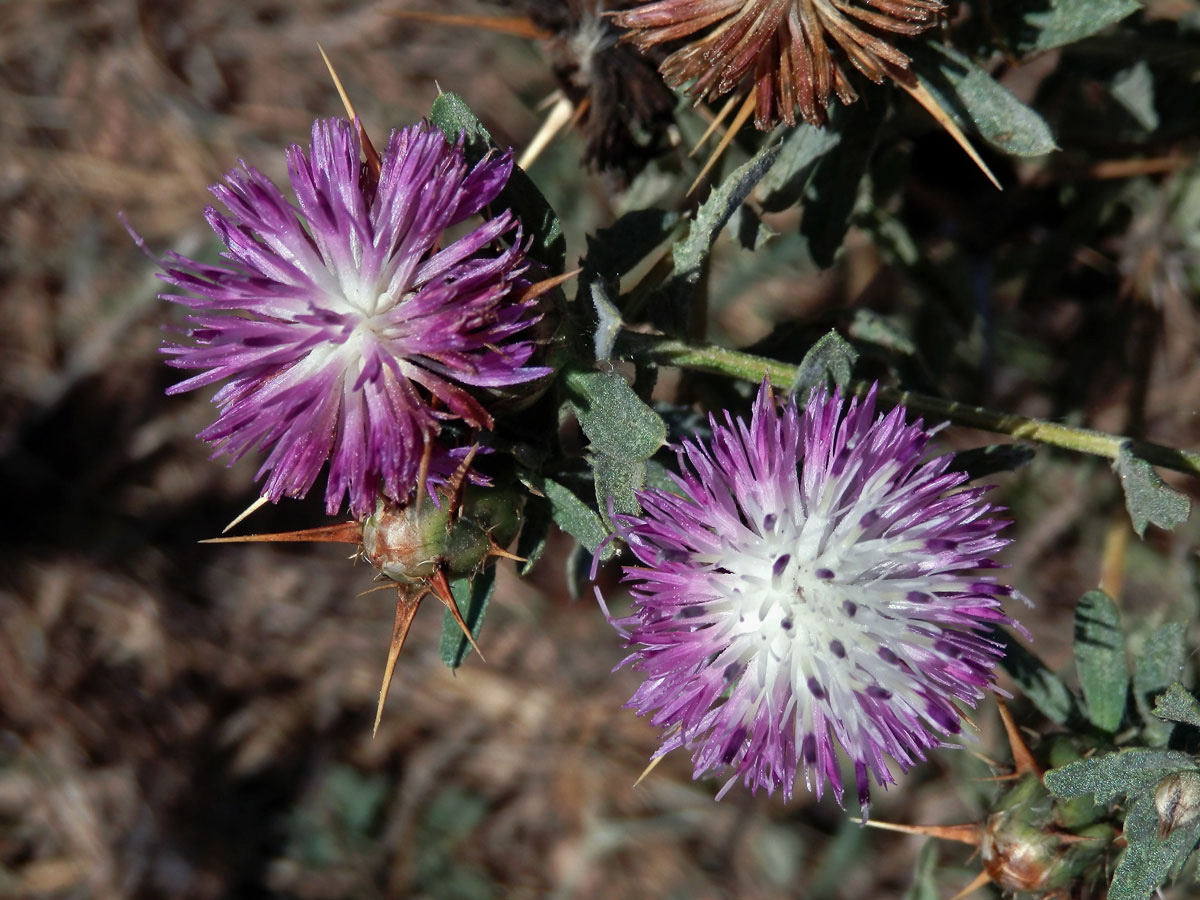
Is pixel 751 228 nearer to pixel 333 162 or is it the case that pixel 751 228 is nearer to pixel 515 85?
pixel 333 162

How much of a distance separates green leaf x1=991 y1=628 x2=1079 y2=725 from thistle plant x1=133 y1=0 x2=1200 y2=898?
0.22 meters

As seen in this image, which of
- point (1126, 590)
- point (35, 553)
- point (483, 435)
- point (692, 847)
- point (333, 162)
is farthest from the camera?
point (35, 553)

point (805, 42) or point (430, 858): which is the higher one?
point (805, 42)

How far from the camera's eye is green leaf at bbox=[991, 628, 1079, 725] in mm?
2531

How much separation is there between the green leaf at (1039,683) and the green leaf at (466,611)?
1234mm

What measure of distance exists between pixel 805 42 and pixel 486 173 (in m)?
0.68

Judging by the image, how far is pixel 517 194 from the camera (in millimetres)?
2217

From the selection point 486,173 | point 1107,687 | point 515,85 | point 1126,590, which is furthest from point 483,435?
point 515,85

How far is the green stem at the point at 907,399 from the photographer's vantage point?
2223 millimetres

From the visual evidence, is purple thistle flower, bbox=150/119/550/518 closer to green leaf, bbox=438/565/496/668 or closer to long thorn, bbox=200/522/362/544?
long thorn, bbox=200/522/362/544

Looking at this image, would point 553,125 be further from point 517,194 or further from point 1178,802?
point 1178,802

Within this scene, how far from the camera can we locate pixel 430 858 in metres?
4.93

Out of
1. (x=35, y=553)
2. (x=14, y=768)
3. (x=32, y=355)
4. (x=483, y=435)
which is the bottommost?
(x=14, y=768)

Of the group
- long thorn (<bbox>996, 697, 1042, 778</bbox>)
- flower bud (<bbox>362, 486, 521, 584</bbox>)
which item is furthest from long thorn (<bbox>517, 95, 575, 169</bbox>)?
long thorn (<bbox>996, 697, 1042, 778</bbox>)
